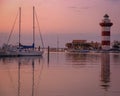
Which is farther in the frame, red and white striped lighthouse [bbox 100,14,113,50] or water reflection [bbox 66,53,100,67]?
red and white striped lighthouse [bbox 100,14,113,50]

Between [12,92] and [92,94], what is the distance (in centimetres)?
250

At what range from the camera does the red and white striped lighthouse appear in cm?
6931

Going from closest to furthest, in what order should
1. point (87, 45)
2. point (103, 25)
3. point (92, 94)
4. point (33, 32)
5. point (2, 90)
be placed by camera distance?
point (92, 94) < point (2, 90) < point (33, 32) < point (103, 25) < point (87, 45)

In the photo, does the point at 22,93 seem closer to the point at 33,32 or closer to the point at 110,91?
the point at 110,91

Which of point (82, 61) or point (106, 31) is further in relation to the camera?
point (106, 31)

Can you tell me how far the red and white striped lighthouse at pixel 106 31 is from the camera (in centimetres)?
6931

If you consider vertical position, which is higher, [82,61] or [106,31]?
[106,31]

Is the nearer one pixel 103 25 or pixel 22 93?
pixel 22 93

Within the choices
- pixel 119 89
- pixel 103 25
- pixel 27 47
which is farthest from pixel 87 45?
pixel 119 89

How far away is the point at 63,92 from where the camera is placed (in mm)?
11828

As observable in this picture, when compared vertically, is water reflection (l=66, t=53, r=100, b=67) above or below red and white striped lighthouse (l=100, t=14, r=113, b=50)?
below

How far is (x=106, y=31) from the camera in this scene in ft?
235

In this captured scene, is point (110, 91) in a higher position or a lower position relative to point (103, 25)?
lower

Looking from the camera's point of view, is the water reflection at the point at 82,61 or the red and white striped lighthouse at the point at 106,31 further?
the red and white striped lighthouse at the point at 106,31
